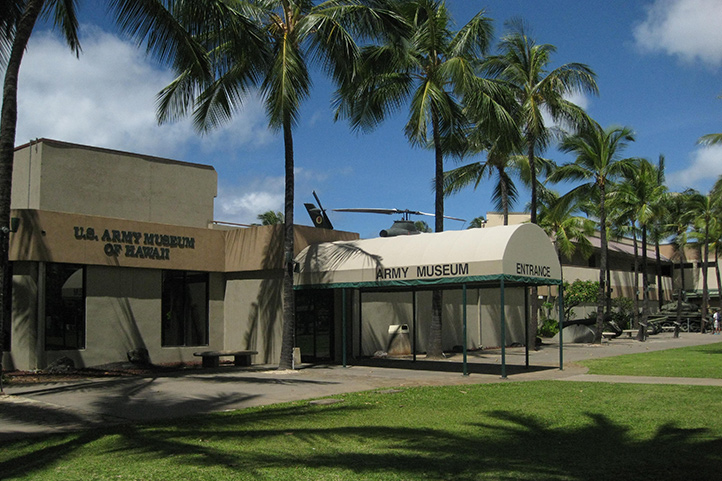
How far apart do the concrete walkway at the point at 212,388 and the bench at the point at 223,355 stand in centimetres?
46

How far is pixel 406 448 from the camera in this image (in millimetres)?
8008

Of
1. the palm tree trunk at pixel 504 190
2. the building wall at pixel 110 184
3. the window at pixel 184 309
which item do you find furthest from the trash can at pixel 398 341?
the building wall at pixel 110 184

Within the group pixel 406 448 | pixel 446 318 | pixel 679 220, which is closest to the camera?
pixel 406 448

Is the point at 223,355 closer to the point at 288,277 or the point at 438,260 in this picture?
the point at 288,277

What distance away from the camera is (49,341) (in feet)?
57.5

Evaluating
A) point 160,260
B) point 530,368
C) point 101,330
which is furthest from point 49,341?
point 530,368

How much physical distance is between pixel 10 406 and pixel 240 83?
413 inches

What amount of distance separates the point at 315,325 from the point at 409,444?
43.9ft

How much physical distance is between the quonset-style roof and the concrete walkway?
2.43m

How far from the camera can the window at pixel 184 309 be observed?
67.2 feet

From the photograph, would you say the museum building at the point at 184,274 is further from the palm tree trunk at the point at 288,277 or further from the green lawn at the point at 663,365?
the green lawn at the point at 663,365

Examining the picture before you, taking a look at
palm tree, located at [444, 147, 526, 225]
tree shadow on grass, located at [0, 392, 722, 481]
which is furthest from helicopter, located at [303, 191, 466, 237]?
tree shadow on grass, located at [0, 392, 722, 481]

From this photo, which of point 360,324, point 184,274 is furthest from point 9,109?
point 360,324

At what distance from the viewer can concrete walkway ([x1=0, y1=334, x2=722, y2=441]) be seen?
1073cm
